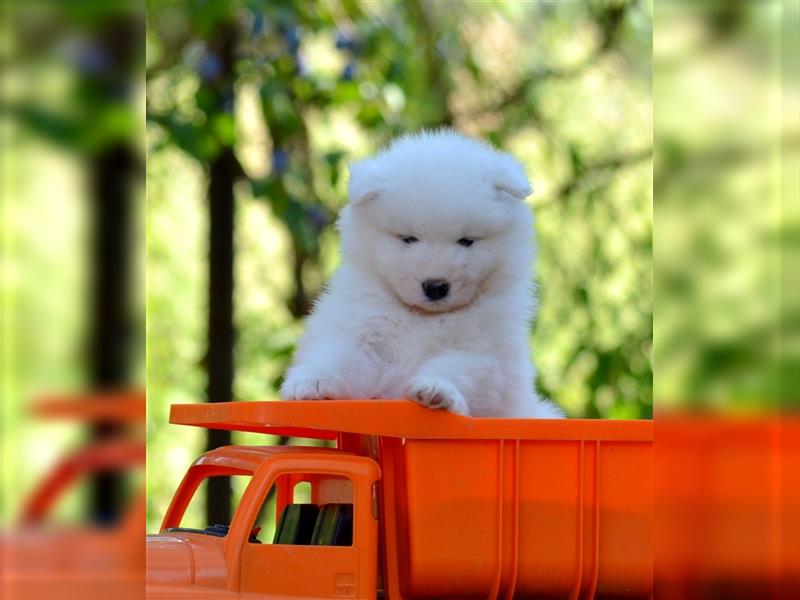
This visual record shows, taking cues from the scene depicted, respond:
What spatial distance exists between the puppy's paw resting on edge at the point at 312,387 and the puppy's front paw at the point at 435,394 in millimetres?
327

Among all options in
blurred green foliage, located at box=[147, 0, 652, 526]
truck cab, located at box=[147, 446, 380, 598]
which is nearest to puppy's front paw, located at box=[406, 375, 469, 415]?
truck cab, located at box=[147, 446, 380, 598]

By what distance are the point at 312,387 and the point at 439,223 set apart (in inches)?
21.8

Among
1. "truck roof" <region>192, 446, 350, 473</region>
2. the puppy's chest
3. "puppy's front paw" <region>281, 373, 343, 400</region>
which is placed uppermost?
the puppy's chest

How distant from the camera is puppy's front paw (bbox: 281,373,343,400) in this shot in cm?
279

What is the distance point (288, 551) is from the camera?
8.00 feet

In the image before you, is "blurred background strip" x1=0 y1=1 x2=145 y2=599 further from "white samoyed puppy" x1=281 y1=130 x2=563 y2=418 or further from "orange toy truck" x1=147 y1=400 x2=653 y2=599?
"white samoyed puppy" x1=281 y1=130 x2=563 y2=418

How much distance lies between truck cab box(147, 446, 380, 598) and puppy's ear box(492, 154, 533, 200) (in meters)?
0.95

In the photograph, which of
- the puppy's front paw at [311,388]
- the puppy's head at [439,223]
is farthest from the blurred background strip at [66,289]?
the puppy's head at [439,223]

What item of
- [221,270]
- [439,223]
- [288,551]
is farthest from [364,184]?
[221,270]

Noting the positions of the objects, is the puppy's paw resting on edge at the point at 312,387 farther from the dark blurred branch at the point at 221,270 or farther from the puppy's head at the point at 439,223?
the dark blurred branch at the point at 221,270

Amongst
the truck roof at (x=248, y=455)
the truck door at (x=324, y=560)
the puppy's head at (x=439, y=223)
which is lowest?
the truck door at (x=324, y=560)

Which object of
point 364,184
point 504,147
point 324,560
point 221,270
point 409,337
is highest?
point 504,147

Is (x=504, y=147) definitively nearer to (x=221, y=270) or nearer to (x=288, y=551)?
(x=221, y=270)

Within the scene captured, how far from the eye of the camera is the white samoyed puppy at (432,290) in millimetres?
2986
